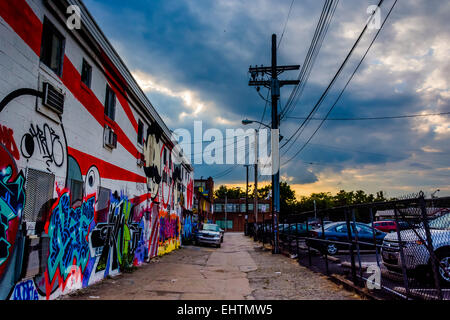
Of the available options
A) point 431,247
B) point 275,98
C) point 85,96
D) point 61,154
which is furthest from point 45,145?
point 275,98

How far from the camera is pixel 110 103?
10156 millimetres

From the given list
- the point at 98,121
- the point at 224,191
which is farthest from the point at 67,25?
the point at 224,191

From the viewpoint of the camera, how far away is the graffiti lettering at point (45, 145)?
5.65 metres

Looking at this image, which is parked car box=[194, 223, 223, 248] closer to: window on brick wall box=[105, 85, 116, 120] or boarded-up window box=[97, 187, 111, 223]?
boarded-up window box=[97, 187, 111, 223]

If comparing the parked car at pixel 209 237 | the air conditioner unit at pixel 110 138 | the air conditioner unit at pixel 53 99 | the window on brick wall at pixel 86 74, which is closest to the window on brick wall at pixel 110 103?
the air conditioner unit at pixel 110 138

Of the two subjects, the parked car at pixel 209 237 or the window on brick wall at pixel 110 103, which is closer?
the window on brick wall at pixel 110 103

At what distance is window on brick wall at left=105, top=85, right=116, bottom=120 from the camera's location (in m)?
9.83

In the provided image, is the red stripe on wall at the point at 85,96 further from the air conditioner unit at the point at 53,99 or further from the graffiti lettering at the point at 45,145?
the graffiti lettering at the point at 45,145

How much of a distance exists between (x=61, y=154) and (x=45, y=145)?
65cm

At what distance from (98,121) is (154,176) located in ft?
22.1

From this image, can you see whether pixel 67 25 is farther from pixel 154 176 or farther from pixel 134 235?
pixel 154 176

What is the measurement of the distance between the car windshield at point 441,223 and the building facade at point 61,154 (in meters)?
6.43

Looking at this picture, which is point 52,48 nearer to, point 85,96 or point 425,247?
point 85,96

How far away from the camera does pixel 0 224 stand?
4.95 meters
